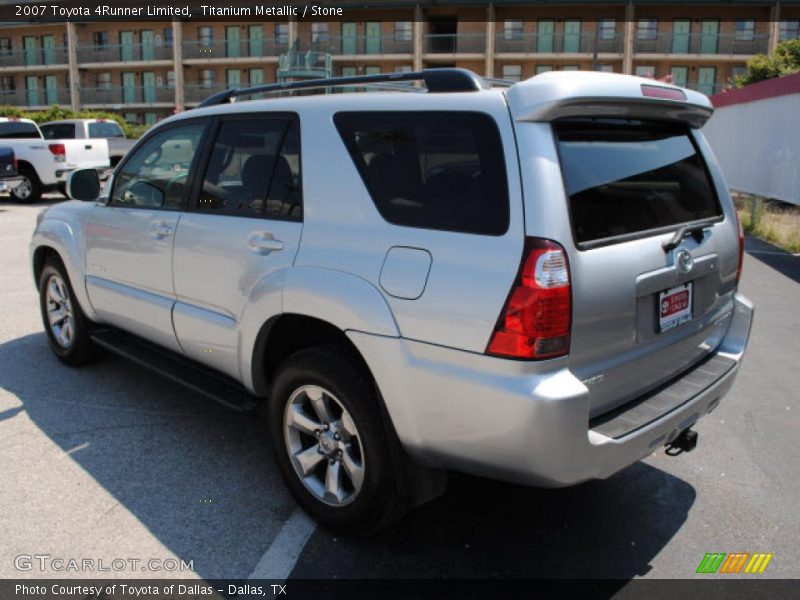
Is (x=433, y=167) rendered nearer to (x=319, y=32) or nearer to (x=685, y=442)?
(x=685, y=442)

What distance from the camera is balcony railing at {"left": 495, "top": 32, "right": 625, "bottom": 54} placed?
45.2 metres

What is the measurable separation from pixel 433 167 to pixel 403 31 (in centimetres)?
4709

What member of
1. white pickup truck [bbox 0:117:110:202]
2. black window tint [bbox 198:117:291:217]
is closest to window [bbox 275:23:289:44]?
white pickup truck [bbox 0:117:110:202]

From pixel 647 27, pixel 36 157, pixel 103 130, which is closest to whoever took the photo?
pixel 36 157

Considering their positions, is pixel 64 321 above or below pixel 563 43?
below

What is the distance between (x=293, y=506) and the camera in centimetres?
343

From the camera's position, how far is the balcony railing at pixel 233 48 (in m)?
47.8

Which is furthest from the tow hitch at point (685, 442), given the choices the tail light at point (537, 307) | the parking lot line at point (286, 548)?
the parking lot line at point (286, 548)

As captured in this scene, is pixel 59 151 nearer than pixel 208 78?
Yes

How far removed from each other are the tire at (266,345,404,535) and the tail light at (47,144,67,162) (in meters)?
16.4

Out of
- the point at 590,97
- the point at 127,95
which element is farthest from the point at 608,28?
the point at 590,97

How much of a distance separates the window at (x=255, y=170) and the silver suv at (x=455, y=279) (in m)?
0.01

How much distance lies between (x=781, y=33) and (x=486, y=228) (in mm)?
51529

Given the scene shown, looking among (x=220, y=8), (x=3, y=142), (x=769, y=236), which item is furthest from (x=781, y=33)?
(x=3, y=142)
